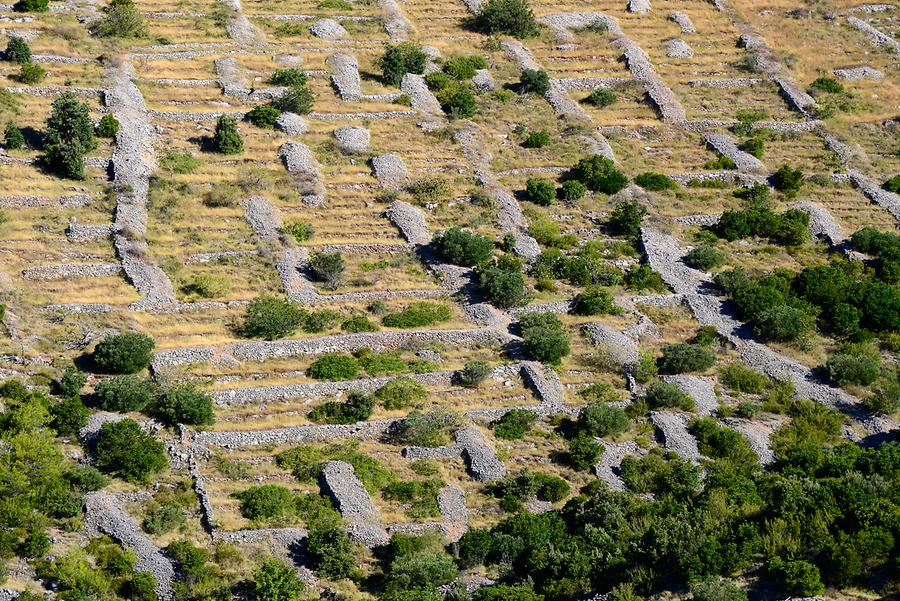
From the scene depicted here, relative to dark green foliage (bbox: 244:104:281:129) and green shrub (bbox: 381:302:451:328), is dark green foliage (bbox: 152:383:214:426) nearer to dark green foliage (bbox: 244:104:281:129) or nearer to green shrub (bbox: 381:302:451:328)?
green shrub (bbox: 381:302:451:328)

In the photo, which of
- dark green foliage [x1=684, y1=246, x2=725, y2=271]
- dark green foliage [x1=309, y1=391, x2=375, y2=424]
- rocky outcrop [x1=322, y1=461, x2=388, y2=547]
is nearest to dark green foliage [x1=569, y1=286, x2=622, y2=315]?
dark green foliage [x1=684, y1=246, x2=725, y2=271]

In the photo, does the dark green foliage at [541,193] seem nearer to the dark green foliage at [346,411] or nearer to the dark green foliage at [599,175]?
the dark green foliage at [599,175]

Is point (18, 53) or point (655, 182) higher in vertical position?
point (18, 53)

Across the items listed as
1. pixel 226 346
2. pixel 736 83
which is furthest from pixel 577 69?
pixel 226 346

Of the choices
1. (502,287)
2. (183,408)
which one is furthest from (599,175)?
(183,408)

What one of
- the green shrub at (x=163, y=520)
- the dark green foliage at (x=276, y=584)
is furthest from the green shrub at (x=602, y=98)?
the dark green foliage at (x=276, y=584)

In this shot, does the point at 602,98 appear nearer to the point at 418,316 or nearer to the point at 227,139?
the point at 227,139
